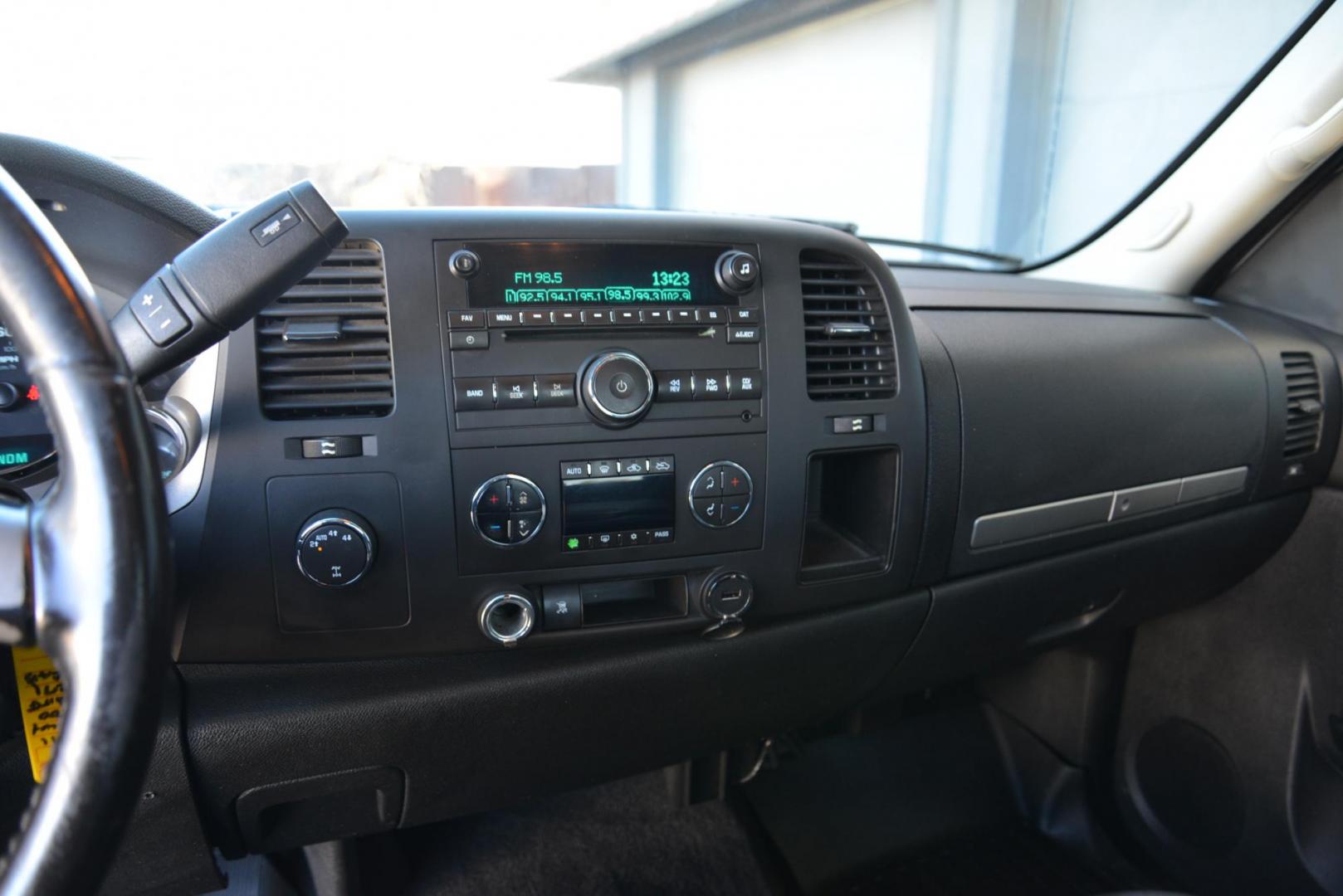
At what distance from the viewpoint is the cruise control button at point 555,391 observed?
0.98 metres

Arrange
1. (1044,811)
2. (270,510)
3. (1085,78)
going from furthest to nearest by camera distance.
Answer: (1085,78), (1044,811), (270,510)

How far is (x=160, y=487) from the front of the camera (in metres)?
0.54

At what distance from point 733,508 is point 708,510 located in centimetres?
3

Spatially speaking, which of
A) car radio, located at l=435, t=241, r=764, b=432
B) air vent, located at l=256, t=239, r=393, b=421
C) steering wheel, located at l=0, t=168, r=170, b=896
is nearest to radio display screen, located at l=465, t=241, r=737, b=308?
car radio, located at l=435, t=241, r=764, b=432

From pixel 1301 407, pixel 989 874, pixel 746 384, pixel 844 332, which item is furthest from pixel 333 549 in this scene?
pixel 1301 407

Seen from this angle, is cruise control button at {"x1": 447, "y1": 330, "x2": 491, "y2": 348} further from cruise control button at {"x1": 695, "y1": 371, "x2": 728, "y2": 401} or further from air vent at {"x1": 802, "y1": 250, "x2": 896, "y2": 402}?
air vent at {"x1": 802, "y1": 250, "x2": 896, "y2": 402}

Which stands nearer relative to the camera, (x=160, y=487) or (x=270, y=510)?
(x=160, y=487)

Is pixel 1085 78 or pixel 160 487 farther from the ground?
pixel 1085 78

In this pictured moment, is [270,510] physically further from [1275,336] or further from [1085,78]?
[1085,78]

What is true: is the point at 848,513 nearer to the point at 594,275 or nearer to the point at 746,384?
the point at 746,384

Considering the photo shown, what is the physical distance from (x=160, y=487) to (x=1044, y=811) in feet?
6.54

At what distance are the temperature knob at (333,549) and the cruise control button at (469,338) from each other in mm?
223

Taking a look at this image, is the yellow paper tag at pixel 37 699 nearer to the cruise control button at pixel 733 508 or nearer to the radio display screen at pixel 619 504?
the radio display screen at pixel 619 504

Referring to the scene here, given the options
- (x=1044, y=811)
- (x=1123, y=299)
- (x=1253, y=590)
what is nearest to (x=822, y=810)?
(x=1044, y=811)
